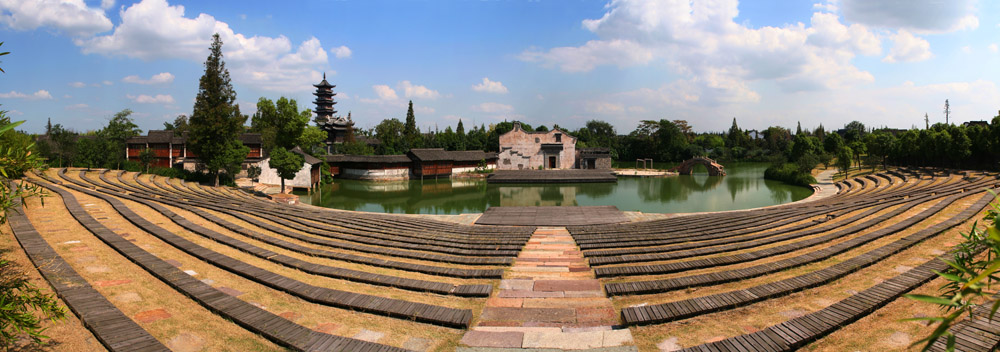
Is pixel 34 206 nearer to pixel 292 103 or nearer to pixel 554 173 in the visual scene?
pixel 292 103

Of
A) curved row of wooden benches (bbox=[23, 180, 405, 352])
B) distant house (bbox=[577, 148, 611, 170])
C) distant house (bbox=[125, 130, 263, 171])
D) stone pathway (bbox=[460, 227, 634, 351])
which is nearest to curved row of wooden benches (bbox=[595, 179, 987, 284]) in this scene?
stone pathway (bbox=[460, 227, 634, 351])

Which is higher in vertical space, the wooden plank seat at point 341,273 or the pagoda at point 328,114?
the pagoda at point 328,114

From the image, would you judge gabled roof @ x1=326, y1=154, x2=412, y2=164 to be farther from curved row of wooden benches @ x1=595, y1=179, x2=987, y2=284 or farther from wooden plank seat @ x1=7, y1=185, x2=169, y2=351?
curved row of wooden benches @ x1=595, y1=179, x2=987, y2=284

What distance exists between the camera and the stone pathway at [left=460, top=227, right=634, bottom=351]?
16.5ft

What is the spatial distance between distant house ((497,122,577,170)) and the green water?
10304mm

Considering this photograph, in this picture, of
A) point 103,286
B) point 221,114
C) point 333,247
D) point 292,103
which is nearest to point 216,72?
point 221,114

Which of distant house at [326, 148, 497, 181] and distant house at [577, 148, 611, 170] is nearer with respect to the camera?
distant house at [326, 148, 497, 181]

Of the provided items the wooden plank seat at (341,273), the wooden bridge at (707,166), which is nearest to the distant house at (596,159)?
the wooden bridge at (707,166)

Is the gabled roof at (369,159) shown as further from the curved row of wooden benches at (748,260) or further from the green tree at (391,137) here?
the curved row of wooden benches at (748,260)

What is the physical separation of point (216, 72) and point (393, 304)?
27.7m

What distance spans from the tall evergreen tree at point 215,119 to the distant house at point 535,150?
31833mm

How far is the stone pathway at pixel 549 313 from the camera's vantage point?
16.5 feet

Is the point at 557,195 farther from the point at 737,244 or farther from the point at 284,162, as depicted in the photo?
the point at 737,244

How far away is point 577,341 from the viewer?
16.5 feet
